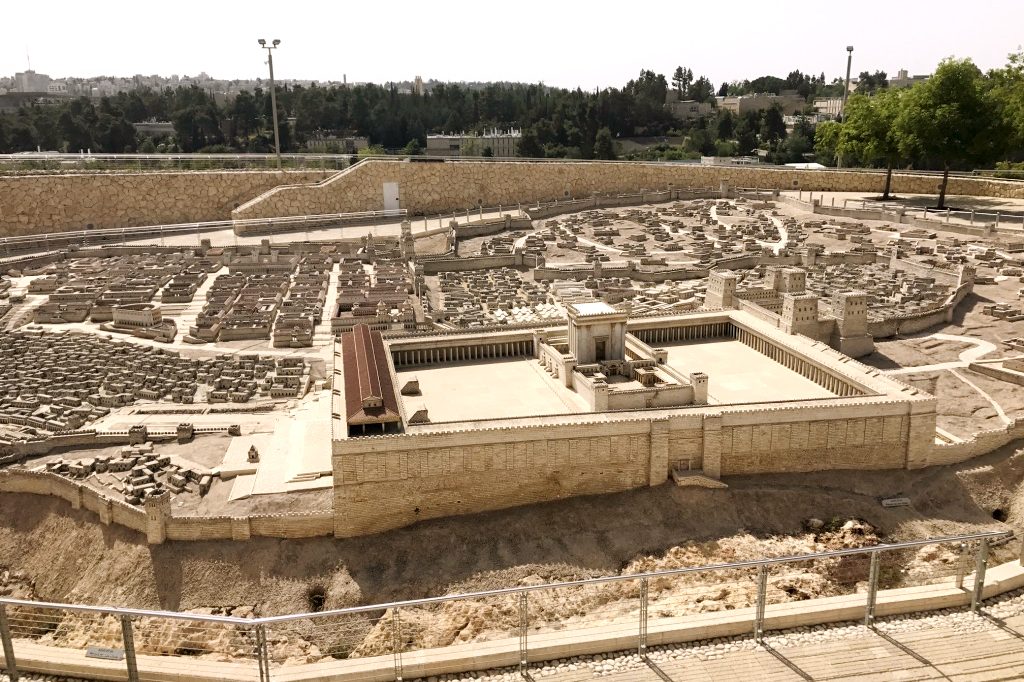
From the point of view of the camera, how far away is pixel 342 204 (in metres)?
75.8

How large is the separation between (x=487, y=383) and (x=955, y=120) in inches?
2071

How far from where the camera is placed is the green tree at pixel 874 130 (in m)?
71.9

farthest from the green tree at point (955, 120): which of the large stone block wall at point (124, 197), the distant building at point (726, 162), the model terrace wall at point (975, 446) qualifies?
the large stone block wall at point (124, 197)

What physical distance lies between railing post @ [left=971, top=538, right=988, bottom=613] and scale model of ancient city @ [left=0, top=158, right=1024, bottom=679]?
24.7 ft

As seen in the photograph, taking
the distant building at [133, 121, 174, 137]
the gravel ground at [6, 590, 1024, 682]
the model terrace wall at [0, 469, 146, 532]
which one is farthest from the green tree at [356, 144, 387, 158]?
the gravel ground at [6, 590, 1024, 682]

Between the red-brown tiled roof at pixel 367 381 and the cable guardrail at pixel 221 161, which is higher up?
the cable guardrail at pixel 221 161

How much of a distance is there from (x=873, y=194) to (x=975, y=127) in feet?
41.3

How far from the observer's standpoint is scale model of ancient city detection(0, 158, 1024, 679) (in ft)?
92.6

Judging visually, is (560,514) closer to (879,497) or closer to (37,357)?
(879,497)

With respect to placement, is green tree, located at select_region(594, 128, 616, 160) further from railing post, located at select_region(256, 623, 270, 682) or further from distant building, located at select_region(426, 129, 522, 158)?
railing post, located at select_region(256, 623, 270, 682)

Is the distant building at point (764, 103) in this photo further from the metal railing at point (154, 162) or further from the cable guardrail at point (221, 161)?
the metal railing at point (154, 162)

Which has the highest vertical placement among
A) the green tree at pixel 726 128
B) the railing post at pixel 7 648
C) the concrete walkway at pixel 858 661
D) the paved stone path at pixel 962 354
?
the green tree at pixel 726 128

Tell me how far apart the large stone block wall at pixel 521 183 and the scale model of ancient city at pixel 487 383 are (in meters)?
9.16

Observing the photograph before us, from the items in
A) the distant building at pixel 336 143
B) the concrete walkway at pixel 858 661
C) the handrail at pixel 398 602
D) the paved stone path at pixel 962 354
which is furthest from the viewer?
the distant building at pixel 336 143
